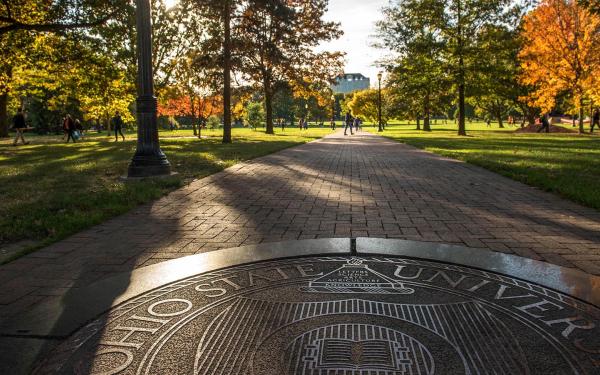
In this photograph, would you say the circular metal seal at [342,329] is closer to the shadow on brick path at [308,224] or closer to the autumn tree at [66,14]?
the shadow on brick path at [308,224]

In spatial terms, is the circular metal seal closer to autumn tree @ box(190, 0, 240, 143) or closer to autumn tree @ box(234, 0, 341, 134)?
autumn tree @ box(190, 0, 240, 143)

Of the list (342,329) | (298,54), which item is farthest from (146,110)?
(298,54)

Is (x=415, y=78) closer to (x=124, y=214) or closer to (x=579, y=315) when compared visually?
(x=124, y=214)

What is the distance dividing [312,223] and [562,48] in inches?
1185

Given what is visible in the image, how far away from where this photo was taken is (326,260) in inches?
141

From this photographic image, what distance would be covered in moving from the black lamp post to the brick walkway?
4.69ft

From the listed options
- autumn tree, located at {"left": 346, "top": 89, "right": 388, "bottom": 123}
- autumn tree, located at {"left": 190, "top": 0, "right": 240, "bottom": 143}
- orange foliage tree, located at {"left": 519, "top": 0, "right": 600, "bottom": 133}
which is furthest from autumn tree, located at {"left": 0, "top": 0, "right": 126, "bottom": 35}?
autumn tree, located at {"left": 346, "top": 89, "right": 388, "bottom": 123}

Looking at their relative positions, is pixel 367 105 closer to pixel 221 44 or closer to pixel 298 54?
pixel 298 54

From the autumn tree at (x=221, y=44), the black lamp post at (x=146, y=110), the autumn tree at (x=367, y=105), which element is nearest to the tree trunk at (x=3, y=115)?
the autumn tree at (x=221, y=44)

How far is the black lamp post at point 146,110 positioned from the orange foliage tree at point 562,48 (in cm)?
2722

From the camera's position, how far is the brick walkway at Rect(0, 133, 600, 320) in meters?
3.63

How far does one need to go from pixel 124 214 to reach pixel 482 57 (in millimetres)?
26900

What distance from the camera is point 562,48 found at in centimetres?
2788

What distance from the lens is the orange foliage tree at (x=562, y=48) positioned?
26953 mm
